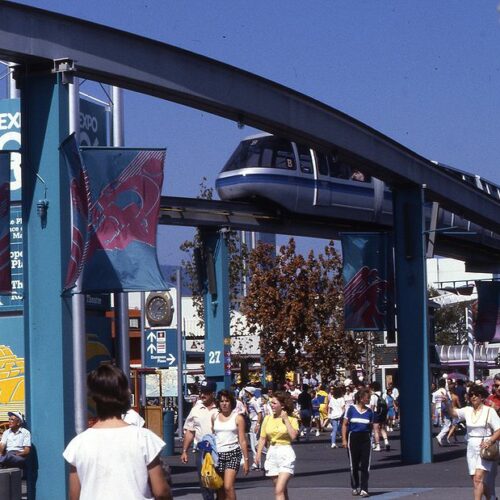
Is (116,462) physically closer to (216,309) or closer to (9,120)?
(9,120)

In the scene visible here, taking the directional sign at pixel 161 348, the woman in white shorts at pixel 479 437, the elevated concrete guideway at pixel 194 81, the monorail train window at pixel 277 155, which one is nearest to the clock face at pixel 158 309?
the directional sign at pixel 161 348

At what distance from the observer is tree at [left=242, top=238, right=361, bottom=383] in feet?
190

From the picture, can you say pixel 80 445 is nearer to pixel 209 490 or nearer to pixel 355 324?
pixel 209 490

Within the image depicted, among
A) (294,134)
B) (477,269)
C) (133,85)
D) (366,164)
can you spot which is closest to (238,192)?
(477,269)

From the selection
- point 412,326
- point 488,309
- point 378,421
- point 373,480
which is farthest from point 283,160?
point 373,480

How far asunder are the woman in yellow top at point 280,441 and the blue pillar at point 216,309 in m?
16.9

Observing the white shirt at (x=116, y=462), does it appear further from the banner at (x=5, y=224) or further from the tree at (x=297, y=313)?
the tree at (x=297, y=313)

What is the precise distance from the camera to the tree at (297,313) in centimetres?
5788

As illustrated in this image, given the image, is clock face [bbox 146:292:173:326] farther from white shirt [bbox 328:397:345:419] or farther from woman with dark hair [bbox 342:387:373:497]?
woman with dark hair [bbox 342:387:373:497]

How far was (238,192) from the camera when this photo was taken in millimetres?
37406

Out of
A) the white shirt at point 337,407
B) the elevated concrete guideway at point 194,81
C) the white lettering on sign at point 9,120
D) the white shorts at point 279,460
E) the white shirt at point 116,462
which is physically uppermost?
the white lettering on sign at point 9,120

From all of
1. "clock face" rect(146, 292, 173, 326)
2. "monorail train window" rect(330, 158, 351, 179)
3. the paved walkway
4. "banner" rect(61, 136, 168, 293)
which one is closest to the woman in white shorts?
the paved walkway

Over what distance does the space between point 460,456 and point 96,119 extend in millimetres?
10853

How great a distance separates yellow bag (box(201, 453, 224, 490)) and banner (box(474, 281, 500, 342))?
19469mm
